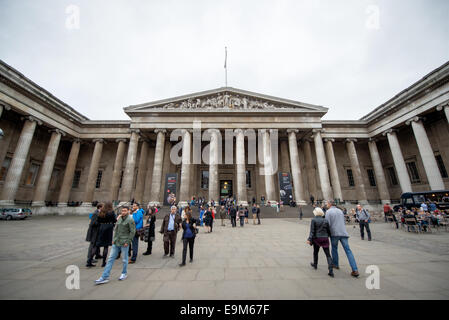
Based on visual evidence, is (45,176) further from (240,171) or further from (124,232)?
(124,232)

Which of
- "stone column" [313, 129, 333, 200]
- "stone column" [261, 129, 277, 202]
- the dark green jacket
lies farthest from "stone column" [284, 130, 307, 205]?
the dark green jacket

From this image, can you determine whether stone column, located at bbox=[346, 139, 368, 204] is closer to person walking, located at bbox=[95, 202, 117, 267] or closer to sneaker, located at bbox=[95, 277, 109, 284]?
person walking, located at bbox=[95, 202, 117, 267]

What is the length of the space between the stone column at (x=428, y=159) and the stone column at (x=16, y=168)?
38522 millimetres

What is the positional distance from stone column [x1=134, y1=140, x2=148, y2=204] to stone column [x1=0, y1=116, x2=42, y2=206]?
1029 cm

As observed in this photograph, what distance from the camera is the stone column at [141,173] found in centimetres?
2259

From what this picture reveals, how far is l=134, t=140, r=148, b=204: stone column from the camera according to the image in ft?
74.1

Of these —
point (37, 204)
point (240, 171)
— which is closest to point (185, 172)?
Answer: point (240, 171)

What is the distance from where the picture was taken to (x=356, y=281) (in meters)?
3.64

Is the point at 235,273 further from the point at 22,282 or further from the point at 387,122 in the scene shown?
the point at 387,122

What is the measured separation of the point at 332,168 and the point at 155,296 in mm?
24062

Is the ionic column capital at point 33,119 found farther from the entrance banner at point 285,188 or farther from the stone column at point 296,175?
the stone column at point 296,175

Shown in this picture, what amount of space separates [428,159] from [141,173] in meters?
31.2

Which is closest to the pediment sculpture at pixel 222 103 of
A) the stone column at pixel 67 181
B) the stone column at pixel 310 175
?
the stone column at pixel 310 175
